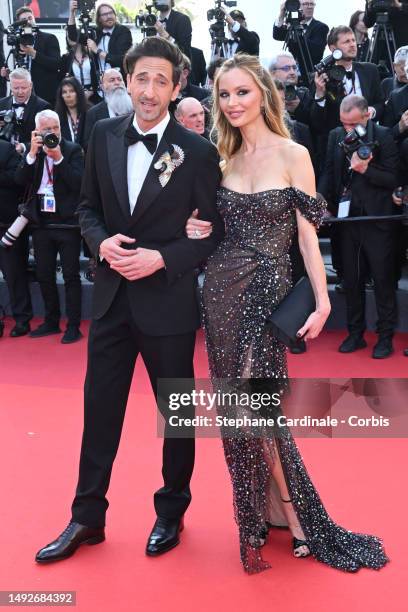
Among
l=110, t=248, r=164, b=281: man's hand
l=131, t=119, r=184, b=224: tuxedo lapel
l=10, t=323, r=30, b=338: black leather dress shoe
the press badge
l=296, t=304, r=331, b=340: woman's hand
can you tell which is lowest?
l=10, t=323, r=30, b=338: black leather dress shoe

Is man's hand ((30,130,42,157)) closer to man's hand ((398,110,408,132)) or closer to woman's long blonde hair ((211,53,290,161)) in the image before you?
man's hand ((398,110,408,132))

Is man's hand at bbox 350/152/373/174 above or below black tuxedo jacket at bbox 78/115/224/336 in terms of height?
below

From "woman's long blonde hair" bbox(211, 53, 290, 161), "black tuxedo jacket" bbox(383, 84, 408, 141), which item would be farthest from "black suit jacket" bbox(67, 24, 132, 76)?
"woman's long blonde hair" bbox(211, 53, 290, 161)

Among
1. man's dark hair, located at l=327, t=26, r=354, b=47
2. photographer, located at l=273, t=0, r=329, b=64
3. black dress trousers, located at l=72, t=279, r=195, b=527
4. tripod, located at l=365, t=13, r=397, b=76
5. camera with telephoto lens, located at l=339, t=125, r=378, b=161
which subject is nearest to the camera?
black dress trousers, located at l=72, t=279, r=195, b=527

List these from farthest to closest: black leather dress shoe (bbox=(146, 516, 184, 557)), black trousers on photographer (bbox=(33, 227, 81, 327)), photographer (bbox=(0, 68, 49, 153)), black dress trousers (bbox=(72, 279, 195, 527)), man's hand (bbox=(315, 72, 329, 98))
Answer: photographer (bbox=(0, 68, 49, 153)) < man's hand (bbox=(315, 72, 329, 98)) < black trousers on photographer (bbox=(33, 227, 81, 327)) < black leather dress shoe (bbox=(146, 516, 184, 557)) < black dress trousers (bbox=(72, 279, 195, 527))

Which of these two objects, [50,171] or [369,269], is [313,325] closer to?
[369,269]

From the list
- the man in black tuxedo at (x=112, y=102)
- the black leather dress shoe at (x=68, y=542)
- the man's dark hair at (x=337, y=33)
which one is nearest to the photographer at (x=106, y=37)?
the man in black tuxedo at (x=112, y=102)

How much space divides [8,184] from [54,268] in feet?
2.41

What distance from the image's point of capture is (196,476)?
341 cm

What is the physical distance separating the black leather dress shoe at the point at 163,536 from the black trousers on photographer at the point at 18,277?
3.58 metres

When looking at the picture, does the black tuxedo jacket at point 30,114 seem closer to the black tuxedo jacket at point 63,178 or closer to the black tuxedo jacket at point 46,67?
the black tuxedo jacket at point 63,178

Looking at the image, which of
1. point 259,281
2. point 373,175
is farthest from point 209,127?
point 259,281

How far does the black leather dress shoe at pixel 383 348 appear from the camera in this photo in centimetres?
518

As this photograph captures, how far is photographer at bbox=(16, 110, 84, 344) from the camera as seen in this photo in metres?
5.77
